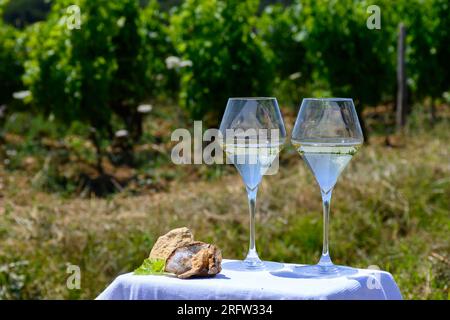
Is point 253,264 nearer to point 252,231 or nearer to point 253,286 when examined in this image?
point 252,231

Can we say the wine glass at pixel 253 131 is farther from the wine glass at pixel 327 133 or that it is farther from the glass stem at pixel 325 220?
the glass stem at pixel 325 220

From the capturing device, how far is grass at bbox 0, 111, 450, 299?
4844 mm

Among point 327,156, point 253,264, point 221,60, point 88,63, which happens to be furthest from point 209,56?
point 327,156

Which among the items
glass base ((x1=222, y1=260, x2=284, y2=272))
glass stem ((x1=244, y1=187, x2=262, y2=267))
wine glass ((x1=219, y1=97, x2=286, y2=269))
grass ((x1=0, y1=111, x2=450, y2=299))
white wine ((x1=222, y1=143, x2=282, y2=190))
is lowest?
grass ((x1=0, y1=111, x2=450, y2=299))

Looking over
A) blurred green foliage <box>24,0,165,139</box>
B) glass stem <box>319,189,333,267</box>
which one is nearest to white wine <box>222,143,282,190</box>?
glass stem <box>319,189,333,267</box>

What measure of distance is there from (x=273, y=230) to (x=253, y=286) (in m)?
3.50

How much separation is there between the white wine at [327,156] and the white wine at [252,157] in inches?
2.8

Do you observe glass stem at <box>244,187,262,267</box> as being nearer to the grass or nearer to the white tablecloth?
the white tablecloth

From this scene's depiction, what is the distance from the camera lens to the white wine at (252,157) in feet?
6.12

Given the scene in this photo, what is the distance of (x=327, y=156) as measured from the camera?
1854 mm

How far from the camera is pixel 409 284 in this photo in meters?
4.41

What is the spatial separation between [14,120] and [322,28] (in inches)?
179

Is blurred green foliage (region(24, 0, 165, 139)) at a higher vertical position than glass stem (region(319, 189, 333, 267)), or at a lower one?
higher

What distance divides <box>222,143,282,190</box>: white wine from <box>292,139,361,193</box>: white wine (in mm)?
70
